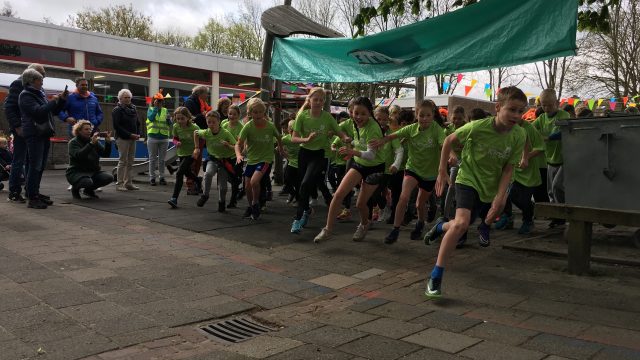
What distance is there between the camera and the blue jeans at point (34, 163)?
25.7 feet

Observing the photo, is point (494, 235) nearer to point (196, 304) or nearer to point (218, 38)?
point (196, 304)

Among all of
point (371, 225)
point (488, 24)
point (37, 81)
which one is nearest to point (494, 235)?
point (371, 225)

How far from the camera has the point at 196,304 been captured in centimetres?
416

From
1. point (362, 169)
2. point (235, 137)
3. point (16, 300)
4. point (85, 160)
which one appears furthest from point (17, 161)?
point (362, 169)

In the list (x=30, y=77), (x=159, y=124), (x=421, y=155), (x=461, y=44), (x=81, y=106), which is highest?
(x=461, y=44)

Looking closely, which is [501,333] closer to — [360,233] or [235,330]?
[235,330]

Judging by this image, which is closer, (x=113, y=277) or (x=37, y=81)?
(x=113, y=277)

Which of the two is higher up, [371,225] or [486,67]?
[486,67]

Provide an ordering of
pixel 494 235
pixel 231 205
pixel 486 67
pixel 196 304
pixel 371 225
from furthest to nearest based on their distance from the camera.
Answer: pixel 231 205, pixel 371 225, pixel 494 235, pixel 486 67, pixel 196 304

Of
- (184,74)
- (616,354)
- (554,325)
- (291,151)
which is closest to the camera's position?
(616,354)

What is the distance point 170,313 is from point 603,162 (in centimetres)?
431

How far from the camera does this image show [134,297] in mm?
4203

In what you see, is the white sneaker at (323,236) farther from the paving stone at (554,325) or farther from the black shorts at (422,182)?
the paving stone at (554,325)

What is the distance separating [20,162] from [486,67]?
271 inches
